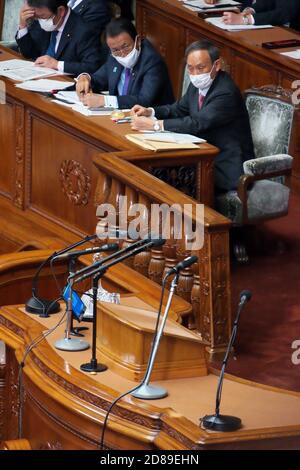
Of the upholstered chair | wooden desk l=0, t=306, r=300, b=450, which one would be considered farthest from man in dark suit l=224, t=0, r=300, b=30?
wooden desk l=0, t=306, r=300, b=450

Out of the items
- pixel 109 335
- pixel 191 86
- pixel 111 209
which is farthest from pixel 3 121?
pixel 109 335

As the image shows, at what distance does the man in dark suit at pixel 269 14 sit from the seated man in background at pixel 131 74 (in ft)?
5.19

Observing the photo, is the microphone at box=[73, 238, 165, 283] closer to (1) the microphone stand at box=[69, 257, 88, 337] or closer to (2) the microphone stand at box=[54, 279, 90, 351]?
(2) the microphone stand at box=[54, 279, 90, 351]

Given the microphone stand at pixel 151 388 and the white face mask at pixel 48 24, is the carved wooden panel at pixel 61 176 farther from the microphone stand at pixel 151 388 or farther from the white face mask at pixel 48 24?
the microphone stand at pixel 151 388

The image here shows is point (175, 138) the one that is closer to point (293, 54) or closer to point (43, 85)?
point (43, 85)

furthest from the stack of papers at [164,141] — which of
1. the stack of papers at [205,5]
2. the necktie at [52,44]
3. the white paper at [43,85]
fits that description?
the stack of papers at [205,5]

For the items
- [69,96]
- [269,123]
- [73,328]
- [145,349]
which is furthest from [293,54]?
[145,349]

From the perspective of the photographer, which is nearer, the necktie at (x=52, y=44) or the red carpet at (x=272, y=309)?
the red carpet at (x=272, y=309)

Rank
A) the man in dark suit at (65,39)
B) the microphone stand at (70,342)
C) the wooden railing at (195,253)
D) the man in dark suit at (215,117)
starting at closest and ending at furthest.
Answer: the microphone stand at (70,342)
the wooden railing at (195,253)
the man in dark suit at (215,117)
the man in dark suit at (65,39)

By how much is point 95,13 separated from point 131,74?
3.19 ft

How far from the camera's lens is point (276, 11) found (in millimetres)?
9141

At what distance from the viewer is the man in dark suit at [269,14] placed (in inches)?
356

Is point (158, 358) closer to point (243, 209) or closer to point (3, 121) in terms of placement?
point (243, 209)

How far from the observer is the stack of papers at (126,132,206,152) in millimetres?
6574
